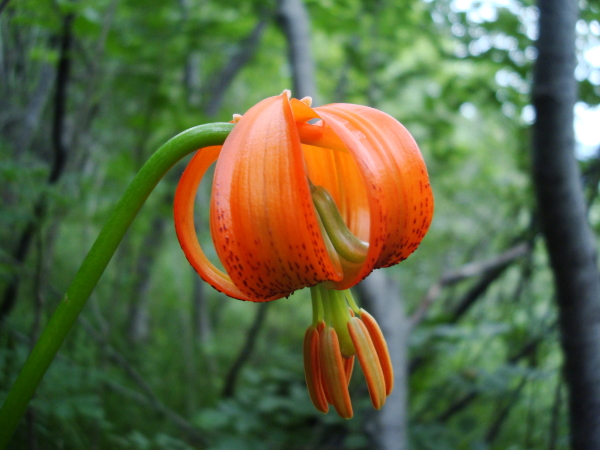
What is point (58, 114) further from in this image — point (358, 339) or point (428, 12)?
point (428, 12)

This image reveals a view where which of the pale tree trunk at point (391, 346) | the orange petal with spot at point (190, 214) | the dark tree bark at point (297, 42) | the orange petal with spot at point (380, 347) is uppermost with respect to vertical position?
the dark tree bark at point (297, 42)

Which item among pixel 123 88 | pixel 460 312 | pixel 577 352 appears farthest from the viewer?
pixel 460 312

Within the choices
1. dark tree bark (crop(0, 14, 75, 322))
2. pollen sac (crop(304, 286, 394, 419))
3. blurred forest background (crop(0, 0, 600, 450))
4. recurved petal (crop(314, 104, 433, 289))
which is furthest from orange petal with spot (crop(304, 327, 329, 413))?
dark tree bark (crop(0, 14, 75, 322))

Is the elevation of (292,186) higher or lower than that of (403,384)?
higher

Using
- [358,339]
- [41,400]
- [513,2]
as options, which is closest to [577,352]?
[358,339]

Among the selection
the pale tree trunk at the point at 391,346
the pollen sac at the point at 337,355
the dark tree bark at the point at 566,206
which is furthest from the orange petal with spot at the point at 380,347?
the pale tree trunk at the point at 391,346

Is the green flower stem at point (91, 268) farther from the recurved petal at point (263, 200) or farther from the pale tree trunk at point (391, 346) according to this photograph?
the pale tree trunk at point (391, 346)
